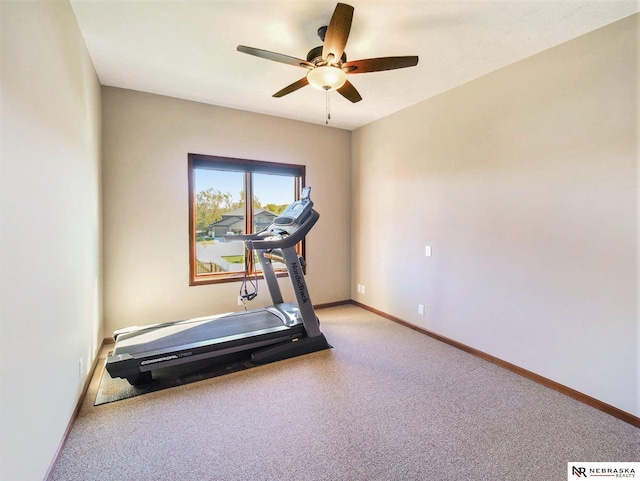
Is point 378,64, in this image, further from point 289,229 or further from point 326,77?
point 289,229

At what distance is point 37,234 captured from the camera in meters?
1.52

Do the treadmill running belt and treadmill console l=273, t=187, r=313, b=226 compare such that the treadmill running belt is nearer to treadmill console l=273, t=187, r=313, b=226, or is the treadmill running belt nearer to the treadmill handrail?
the treadmill handrail

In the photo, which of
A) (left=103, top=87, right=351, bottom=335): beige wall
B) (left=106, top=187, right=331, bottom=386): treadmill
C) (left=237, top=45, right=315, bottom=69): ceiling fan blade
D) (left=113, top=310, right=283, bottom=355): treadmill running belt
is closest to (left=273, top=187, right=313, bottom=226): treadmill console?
(left=106, top=187, right=331, bottom=386): treadmill

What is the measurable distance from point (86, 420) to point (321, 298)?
3100 mm

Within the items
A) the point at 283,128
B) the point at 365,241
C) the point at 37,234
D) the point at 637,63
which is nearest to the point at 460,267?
the point at 365,241

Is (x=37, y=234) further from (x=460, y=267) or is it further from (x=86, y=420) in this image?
(x=460, y=267)

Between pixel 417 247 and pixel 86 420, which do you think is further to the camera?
pixel 417 247

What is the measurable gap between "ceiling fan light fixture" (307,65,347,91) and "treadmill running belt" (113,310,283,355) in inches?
90.5

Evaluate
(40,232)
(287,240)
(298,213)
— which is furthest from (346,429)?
(40,232)

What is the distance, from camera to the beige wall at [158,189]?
11.1 feet

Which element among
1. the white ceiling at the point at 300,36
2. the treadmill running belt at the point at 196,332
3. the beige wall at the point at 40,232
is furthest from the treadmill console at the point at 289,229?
the beige wall at the point at 40,232

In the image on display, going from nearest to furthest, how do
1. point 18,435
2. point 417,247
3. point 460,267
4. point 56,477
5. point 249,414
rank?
point 18,435
point 56,477
point 249,414
point 460,267
point 417,247

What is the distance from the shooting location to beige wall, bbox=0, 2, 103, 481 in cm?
124

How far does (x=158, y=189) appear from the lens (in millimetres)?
3568
